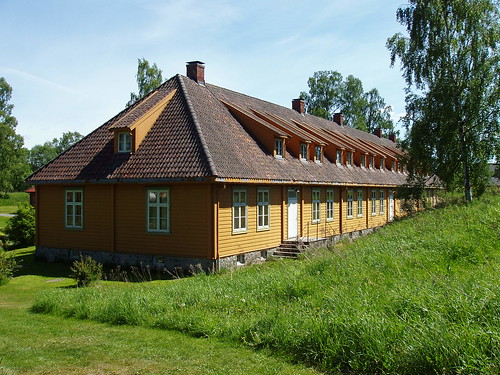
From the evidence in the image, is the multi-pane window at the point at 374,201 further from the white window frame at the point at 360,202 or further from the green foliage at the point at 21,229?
the green foliage at the point at 21,229

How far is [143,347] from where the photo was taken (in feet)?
25.2

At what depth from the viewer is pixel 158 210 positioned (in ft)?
55.6

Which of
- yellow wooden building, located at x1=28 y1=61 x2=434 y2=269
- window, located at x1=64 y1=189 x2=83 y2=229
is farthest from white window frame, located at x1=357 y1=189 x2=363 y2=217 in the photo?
window, located at x1=64 y1=189 x2=83 y2=229

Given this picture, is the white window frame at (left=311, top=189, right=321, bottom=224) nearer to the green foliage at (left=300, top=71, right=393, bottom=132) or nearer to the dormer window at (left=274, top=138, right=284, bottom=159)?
the dormer window at (left=274, top=138, right=284, bottom=159)

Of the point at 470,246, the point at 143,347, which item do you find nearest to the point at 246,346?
the point at 143,347

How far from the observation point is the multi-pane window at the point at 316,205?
22.8 metres

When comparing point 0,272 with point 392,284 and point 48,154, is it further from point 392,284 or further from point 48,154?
point 48,154

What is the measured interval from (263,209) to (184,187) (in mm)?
3834

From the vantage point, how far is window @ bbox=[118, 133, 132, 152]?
1844 cm

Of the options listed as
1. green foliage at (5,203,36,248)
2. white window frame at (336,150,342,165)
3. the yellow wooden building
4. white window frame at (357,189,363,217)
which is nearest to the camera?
the yellow wooden building


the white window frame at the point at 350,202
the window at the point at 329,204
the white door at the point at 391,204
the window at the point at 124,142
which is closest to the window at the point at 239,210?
the window at the point at 124,142

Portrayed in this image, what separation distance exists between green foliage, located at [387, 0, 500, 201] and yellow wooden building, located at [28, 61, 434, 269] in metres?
7.02

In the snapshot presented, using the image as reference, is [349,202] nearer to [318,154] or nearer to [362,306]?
[318,154]

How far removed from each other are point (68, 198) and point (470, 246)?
1560 centimetres
